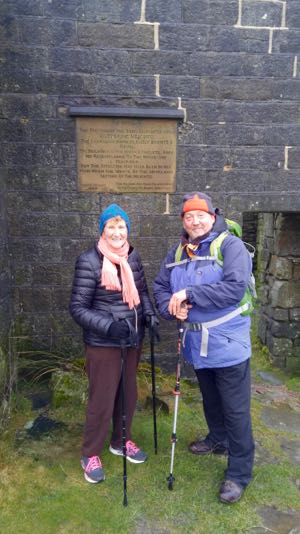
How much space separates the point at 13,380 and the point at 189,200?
7.64 ft

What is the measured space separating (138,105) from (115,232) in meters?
1.81

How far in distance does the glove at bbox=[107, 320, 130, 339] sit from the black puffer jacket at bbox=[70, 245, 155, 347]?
0.03 meters

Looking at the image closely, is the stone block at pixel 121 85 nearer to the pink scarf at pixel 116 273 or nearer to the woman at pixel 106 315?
the woman at pixel 106 315

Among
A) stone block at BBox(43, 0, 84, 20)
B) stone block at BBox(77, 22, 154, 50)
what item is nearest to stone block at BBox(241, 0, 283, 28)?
stone block at BBox(77, 22, 154, 50)

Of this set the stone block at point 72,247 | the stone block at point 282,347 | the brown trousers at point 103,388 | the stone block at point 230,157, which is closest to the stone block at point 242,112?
the stone block at point 230,157

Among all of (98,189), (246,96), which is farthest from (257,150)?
(98,189)

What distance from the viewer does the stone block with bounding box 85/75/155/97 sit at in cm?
408

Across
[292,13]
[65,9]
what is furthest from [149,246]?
[292,13]

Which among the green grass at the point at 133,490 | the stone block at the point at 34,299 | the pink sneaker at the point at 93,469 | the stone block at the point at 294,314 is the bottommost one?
the green grass at the point at 133,490

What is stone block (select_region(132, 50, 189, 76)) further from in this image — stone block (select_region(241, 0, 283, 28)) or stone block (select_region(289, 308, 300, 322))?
stone block (select_region(289, 308, 300, 322))

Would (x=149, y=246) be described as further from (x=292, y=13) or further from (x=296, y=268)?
(x=292, y=13)

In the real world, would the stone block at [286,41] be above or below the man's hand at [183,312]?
above

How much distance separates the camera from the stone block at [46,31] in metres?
3.92

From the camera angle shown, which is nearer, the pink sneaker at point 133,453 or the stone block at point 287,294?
the pink sneaker at point 133,453
